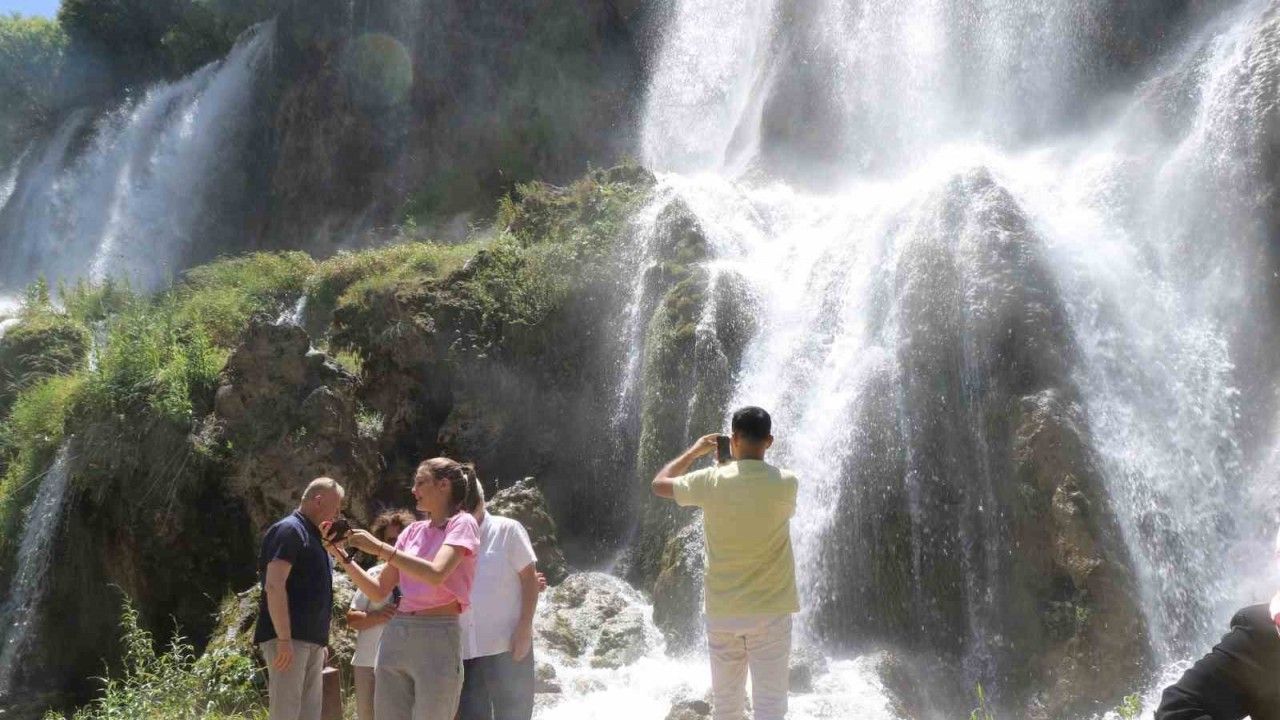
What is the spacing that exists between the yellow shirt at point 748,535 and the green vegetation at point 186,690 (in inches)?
185

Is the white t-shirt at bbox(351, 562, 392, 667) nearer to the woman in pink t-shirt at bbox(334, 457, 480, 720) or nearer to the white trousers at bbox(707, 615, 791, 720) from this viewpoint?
the woman in pink t-shirt at bbox(334, 457, 480, 720)

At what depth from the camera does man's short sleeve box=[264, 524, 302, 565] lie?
490cm

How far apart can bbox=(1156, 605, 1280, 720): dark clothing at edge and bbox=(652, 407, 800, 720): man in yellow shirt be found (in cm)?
182

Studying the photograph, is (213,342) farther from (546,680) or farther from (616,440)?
(546,680)

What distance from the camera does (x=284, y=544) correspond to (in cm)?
492

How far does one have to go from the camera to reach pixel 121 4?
3183cm

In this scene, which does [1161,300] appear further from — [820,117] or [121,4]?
[121,4]

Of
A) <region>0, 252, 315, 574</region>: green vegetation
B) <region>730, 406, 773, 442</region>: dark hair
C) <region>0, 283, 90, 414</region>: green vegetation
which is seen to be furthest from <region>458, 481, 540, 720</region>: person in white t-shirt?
<region>0, 283, 90, 414</region>: green vegetation

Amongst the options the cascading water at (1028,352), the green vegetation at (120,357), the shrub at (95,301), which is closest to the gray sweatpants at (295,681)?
the cascading water at (1028,352)

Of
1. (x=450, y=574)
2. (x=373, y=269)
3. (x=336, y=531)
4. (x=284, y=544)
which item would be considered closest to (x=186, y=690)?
(x=284, y=544)

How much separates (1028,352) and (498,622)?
6.84 m

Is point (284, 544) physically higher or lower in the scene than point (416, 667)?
higher

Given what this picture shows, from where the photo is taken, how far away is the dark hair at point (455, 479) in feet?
15.0

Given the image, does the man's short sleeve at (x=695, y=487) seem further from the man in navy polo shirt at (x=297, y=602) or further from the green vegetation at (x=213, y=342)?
the green vegetation at (x=213, y=342)
